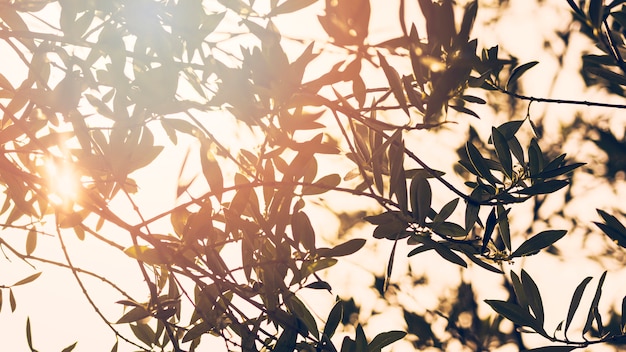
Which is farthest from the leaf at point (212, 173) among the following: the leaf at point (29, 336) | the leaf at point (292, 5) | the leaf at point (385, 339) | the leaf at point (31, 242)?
the leaf at point (31, 242)

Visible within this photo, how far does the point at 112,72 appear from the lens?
115 centimetres

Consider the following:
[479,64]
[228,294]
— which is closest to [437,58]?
[479,64]

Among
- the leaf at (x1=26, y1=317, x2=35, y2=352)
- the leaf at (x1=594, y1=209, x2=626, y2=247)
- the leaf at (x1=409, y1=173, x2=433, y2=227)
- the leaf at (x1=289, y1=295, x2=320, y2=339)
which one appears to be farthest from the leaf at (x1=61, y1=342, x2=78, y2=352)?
the leaf at (x1=594, y1=209, x2=626, y2=247)

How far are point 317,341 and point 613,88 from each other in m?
0.76

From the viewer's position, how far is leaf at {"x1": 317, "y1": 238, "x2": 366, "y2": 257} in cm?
111

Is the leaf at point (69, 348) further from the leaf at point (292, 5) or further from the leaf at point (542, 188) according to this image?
the leaf at point (542, 188)

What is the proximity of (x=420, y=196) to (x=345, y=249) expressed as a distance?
195 millimetres

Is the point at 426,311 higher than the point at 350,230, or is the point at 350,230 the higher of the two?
the point at 350,230

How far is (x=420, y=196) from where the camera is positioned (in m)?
1.00

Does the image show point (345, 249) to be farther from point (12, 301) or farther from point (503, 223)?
point (12, 301)

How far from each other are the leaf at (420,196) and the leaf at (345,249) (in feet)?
0.44

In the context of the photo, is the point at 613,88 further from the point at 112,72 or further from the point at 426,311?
the point at 426,311

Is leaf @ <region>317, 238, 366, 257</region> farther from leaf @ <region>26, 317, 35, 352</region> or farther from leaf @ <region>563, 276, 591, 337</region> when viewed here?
leaf @ <region>26, 317, 35, 352</region>

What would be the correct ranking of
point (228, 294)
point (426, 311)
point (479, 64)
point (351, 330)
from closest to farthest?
point (479, 64) → point (228, 294) → point (351, 330) → point (426, 311)
